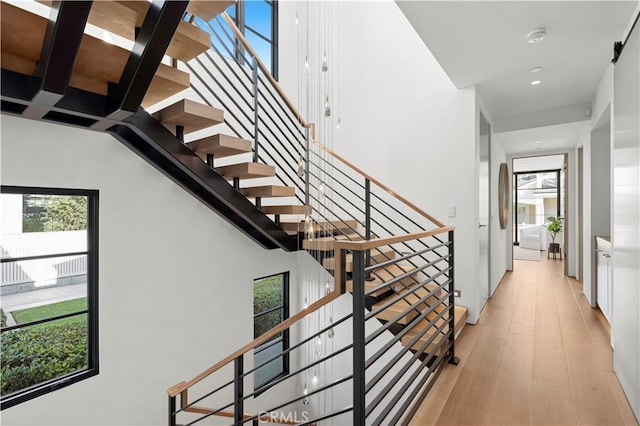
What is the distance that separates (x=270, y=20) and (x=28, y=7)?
307cm

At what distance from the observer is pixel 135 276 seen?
2.79 metres

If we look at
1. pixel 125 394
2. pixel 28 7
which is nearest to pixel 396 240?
pixel 125 394

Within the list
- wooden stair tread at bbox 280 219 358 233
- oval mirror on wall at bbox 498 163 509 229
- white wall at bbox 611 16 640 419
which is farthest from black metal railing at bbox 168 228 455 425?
oval mirror on wall at bbox 498 163 509 229

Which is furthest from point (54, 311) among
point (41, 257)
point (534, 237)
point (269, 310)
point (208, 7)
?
point (534, 237)

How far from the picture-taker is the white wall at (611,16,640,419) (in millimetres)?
1955

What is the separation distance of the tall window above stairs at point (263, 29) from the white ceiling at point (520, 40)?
2.44 meters

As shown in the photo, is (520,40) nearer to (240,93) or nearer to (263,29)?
(240,93)

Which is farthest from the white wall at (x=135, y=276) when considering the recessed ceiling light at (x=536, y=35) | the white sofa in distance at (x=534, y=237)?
the white sofa in distance at (x=534, y=237)

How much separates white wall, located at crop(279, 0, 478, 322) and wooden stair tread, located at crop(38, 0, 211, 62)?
2.17m

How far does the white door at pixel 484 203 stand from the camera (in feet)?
12.9

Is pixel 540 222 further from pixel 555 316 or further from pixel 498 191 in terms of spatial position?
pixel 555 316

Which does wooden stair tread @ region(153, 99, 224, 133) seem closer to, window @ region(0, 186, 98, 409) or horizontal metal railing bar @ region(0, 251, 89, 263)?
window @ region(0, 186, 98, 409)

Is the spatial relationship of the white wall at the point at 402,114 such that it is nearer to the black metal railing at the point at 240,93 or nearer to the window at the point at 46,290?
the black metal railing at the point at 240,93

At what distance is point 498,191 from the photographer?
17.6 ft
